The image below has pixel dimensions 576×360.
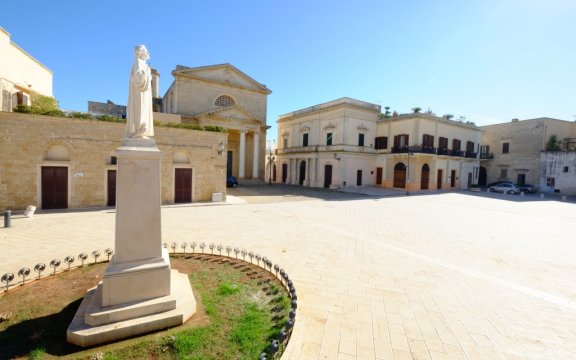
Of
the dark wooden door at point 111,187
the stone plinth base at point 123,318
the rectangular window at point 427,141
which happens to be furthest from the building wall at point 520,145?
the dark wooden door at point 111,187

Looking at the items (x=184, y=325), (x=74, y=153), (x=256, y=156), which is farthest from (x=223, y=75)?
(x=184, y=325)

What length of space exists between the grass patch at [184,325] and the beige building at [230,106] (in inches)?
910

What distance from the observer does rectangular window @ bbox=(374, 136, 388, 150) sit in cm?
3038

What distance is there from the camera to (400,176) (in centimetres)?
2880

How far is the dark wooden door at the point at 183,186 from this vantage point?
15.2 meters

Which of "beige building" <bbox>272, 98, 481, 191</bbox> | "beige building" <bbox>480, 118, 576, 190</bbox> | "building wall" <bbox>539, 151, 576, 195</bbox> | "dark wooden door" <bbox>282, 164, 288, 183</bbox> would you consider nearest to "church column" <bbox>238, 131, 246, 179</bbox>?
"beige building" <bbox>272, 98, 481, 191</bbox>

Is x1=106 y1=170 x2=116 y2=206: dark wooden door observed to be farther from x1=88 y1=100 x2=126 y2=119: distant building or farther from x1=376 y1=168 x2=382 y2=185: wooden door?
x1=376 y1=168 x2=382 y2=185: wooden door

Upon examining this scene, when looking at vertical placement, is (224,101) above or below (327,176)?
above

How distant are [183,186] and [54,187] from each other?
5.72 meters

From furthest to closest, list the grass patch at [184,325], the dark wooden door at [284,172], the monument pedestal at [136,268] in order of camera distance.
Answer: the dark wooden door at [284,172] → the monument pedestal at [136,268] → the grass patch at [184,325]

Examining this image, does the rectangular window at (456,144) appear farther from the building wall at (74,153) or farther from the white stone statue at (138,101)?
the white stone statue at (138,101)

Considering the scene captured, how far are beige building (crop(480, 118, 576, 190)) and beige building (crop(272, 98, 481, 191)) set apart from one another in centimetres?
360

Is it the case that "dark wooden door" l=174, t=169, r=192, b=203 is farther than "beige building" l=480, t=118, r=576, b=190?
No

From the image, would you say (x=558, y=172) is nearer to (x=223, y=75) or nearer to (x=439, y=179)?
(x=439, y=179)
